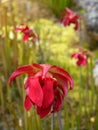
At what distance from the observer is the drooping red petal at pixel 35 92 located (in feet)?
2.88

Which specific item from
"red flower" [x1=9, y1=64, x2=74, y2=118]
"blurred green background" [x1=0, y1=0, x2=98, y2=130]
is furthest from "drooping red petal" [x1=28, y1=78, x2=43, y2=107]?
"blurred green background" [x1=0, y1=0, x2=98, y2=130]

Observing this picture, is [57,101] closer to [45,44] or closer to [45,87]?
[45,87]

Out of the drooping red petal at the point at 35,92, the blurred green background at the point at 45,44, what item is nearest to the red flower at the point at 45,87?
the drooping red petal at the point at 35,92

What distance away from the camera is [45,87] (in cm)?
90

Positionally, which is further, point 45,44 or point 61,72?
point 45,44

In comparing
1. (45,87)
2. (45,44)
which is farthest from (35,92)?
(45,44)

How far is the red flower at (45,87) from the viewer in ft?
2.90

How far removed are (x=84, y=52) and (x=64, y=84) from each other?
924 mm

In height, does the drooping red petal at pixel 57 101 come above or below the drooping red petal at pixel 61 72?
below

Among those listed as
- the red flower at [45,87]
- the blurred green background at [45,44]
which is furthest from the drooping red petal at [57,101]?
the blurred green background at [45,44]

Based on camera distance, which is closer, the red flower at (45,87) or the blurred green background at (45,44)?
the red flower at (45,87)

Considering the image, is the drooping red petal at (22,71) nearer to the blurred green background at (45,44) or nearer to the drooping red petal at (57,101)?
the drooping red petal at (57,101)

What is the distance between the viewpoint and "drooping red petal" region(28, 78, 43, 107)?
878 millimetres

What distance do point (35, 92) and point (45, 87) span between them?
3 cm
